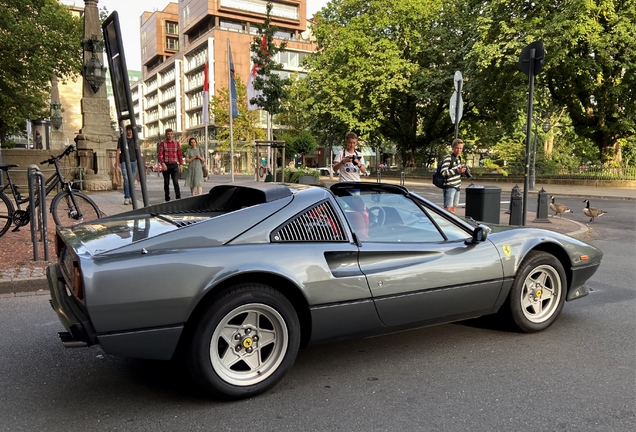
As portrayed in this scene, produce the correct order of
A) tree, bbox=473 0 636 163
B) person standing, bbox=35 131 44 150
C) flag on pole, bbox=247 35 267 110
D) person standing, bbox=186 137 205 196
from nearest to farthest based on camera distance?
person standing, bbox=186 137 205 196 < flag on pole, bbox=247 35 267 110 < tree, bbox=473 0 636 163 < person standing, bbox=35 131 44 150

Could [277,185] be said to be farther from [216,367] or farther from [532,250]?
[532,250]

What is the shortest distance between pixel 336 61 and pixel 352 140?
27183mm

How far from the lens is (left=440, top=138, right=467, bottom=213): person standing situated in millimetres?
8368

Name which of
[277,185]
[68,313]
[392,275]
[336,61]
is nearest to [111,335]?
[68,313]

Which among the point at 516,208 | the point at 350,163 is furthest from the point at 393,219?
the point at 516,208

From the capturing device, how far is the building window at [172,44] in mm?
94688

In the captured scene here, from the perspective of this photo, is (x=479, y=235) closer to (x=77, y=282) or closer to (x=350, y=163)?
(x=77, y=282)

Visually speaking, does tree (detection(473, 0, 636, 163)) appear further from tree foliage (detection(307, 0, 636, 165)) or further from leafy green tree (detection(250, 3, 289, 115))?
leafy green tree (detection(250, 3, 289, 115))

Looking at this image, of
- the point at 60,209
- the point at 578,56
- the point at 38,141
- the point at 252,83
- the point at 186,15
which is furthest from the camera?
the point at 186,15

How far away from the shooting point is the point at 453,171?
842 cm

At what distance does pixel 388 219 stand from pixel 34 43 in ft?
79.6

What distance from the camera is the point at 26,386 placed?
304 cm

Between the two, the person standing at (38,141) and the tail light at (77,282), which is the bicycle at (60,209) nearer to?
the tail light at (77,282)

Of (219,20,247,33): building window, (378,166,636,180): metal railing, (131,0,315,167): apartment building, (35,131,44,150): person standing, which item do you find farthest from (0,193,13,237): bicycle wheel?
(219,20,247,33): building window
